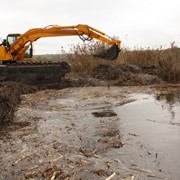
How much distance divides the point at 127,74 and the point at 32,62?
450 cm

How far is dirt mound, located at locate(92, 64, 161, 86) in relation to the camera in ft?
48.8

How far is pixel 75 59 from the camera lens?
18844mm

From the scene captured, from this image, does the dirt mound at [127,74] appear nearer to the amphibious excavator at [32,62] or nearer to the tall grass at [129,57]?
the tall grass at [129,57]

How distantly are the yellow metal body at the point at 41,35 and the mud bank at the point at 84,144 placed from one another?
446cm

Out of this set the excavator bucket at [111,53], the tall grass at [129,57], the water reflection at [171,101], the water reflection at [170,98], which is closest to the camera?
the water reflection at [171,101]

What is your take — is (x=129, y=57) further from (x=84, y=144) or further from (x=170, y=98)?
(x=84, y=144)

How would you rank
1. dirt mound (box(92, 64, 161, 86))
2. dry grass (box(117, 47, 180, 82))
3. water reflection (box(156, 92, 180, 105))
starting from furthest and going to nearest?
1. dry grass (box(117, 47, 180, 82))
2. dirt mound (box(92, 64, 161, 86))
3. water reflection (box(156, 92, 180, 105))

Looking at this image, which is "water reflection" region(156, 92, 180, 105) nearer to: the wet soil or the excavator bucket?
the wet soil

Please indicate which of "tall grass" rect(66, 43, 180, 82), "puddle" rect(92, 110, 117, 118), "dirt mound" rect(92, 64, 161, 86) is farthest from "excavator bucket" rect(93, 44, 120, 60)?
"puddle" rect(92, 110, 117, 118)

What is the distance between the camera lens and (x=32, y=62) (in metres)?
13.8

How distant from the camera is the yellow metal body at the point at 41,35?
13.2m

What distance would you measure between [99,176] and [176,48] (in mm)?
13726

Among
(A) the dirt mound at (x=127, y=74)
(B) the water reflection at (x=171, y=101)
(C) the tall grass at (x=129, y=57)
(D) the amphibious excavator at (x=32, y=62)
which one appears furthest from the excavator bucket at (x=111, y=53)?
(C) the tall grass at (x=129, y=57)

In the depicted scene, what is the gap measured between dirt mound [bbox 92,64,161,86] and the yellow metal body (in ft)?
8.27
